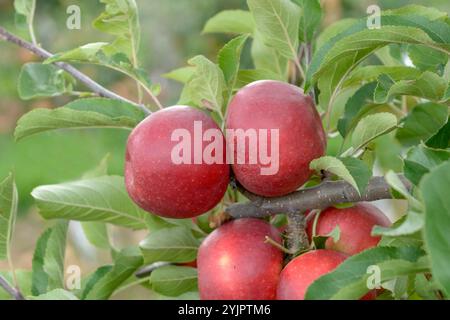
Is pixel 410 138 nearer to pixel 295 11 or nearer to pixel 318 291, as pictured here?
pixel 295 11

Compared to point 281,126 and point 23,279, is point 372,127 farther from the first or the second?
point 23,279

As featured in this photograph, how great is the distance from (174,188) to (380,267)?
21 cm

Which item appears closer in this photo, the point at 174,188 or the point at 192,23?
the point at 174,188

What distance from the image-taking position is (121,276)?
812 millimetres

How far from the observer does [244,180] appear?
70 centimetres

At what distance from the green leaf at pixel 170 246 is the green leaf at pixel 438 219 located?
1.13ft

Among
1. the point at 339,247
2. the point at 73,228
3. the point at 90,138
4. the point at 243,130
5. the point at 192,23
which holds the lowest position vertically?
the point at 90,138

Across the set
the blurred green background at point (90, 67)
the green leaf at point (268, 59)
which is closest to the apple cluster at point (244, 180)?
the green leaf at point (268, 59)

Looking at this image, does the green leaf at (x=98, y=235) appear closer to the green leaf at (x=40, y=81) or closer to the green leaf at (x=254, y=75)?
the green leaf at (x=40, y=81)

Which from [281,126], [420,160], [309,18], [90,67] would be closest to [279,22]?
[309,18]

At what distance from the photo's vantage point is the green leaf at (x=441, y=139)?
654mm

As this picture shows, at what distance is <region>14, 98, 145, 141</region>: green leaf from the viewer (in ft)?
2.37

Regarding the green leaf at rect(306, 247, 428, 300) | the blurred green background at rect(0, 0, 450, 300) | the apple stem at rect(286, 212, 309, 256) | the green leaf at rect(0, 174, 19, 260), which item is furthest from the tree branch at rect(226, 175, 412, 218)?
the blurred green background at rect(0, 0, 450, 300)
